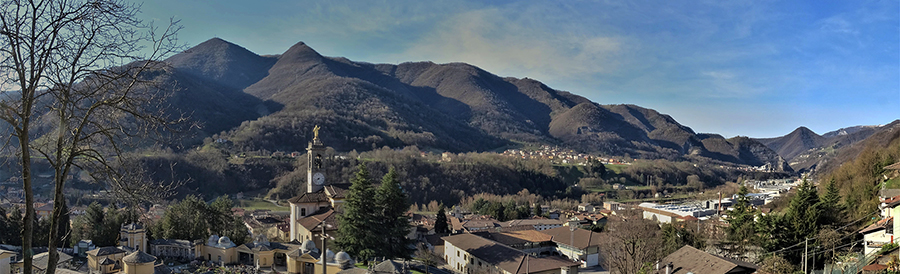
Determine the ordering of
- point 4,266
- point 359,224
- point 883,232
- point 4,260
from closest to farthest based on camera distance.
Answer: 1. point 883,232
2. point 4,266
3. point 4,260
4. point 359,224

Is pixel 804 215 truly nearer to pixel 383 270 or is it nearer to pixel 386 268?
pixel 386 268

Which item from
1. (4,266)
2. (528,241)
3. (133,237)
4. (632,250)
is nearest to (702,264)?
(632,250)

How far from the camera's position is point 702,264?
61.4 feet

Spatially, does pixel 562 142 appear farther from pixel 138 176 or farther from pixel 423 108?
pixel 138 176

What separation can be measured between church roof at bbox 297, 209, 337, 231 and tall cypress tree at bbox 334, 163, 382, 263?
2137mm

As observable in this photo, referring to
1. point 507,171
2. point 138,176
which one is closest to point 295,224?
point 138,176

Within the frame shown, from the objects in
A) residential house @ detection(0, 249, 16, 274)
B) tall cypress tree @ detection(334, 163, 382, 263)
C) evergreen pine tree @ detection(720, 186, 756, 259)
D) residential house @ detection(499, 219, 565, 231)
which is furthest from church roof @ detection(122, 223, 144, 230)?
evergreen pine tree @ detection(720, 186, 756, 259)

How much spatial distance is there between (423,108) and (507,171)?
314 ft

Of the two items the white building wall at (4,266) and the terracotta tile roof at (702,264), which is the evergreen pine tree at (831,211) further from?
the white building wall at (4,266)

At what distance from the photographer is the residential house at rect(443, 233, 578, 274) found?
2517 centimetres

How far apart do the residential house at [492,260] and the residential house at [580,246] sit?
696cm

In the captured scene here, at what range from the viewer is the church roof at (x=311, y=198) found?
29.9m

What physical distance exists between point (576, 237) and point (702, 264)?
55.2 ft

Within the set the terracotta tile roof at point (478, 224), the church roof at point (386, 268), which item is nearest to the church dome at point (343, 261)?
the church roof at point (386, 268)
